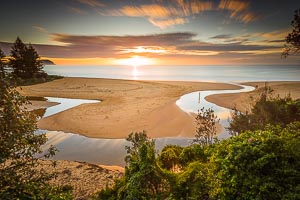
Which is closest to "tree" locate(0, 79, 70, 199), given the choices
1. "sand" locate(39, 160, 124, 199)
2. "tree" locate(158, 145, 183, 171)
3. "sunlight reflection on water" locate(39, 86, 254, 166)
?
"tree" locate(158, 145, 183, 171)

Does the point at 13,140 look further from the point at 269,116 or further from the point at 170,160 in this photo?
the point at 269,116

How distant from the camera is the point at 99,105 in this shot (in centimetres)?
3341

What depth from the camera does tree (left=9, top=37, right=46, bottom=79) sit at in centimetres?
5322

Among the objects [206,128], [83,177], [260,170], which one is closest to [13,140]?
[260,170]

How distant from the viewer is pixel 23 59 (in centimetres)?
5353

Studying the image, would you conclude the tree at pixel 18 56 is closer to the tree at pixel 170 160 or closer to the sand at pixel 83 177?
the sand at pixel 83 177

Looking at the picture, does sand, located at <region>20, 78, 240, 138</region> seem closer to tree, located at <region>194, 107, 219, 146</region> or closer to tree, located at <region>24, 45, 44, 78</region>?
tree, located at <region>194, 107, 219, 146</region>

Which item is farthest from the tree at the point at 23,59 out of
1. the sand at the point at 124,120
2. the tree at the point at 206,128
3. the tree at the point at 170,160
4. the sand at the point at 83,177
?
the tree at the point at 170,160

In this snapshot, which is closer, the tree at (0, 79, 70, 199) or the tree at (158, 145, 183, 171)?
the tree at (0, 79, 70, 199)

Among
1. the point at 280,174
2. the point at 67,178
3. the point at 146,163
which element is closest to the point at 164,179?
the point at 146,163

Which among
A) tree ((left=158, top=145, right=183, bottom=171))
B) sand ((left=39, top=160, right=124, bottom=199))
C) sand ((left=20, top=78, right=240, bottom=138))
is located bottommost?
sand ((left=39, top=160, right=124, bottom=199))

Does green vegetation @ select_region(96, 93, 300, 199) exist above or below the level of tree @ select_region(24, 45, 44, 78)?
below

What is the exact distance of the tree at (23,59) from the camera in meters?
53.2

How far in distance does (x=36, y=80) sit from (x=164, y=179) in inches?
2286
